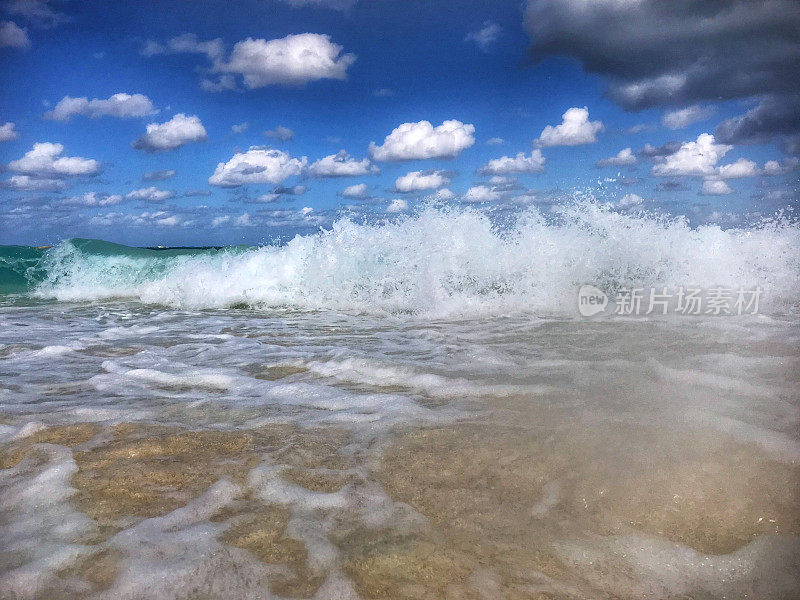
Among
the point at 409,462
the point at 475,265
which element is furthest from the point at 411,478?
the point at 475,265

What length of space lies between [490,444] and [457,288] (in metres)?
5.59

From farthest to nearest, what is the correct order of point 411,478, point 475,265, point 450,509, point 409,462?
1. point 475,265
2. point 409,462
3. point 411,478
4. point 450,509

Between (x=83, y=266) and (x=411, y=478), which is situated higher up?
(x=83, y=266)

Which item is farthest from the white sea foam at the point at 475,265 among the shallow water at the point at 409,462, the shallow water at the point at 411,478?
the shallow water at the point at 411,478

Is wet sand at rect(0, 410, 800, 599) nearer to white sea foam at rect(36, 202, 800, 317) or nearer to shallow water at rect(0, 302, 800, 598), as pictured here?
shallow water at rect(0, 302, 800, 598)

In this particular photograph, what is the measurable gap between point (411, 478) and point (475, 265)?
623 centimetres

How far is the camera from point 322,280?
8.65 meters

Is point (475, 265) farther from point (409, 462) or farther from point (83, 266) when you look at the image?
point (83, 266)

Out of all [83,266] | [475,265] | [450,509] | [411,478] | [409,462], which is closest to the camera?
[450,509]

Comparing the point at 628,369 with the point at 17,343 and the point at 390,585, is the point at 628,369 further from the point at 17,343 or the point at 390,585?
the point at 17,343

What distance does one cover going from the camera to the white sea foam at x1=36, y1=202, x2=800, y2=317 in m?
7.51

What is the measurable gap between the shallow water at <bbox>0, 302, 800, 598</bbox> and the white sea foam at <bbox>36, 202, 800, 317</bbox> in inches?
149

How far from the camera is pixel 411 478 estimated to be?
1914mm

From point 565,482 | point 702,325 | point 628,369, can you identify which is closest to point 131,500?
point 565,482
